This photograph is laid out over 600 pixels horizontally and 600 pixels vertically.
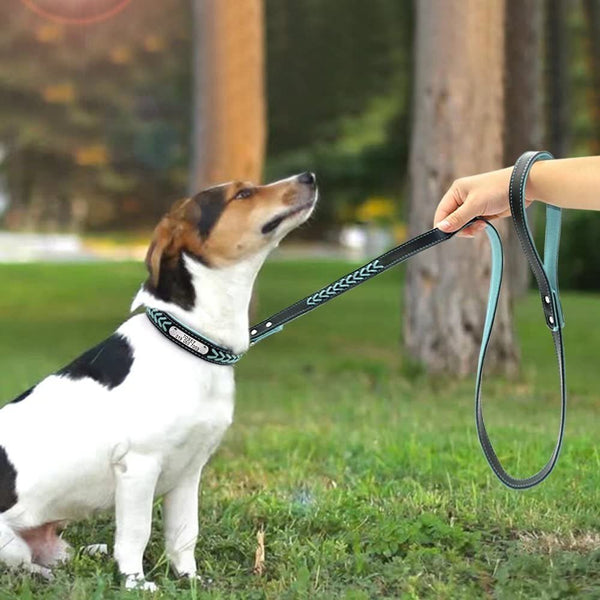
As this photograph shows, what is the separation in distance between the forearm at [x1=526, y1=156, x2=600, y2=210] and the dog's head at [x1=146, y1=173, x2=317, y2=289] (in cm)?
83

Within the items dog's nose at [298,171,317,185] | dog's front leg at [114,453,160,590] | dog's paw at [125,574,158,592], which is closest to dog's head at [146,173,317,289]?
dog's nose at [298,171,317,185]

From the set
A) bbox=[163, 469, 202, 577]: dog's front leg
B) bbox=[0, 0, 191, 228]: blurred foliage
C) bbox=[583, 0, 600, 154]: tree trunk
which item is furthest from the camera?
bbox=[0, 0, 191, 228]: blurred foliage

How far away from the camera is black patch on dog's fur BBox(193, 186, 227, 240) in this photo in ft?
12.7

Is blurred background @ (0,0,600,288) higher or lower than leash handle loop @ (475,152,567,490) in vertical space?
Answer: higher

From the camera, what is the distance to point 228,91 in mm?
13062

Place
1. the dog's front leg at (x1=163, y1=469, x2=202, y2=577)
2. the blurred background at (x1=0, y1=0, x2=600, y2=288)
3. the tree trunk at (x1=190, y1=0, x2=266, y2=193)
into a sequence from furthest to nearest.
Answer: the blurred background at (x1=0, y1=0, x2=600, y2=288), the tree trunk at (x1=190, y1=0, x2=266, y2=193), the dog's front leg at (x1=163, y1=469, x2=202, y2=577)

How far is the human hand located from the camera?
3.89 metres

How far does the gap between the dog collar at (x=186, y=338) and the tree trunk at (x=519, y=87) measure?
40.8 ft

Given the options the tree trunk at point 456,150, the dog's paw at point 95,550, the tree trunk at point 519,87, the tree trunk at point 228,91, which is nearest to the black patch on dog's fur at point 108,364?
the dog's paw at point 95,550

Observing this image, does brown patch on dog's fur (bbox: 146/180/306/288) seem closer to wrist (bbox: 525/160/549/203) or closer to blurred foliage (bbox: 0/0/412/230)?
wrist (bbox: 525/160/549/203)

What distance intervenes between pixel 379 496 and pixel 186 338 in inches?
67.7

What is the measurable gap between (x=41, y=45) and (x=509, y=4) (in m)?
24.0

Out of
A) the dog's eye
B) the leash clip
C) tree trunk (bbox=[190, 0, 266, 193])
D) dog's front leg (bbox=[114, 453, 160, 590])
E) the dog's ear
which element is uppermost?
tree trunk (bbox=[190, 0, 266, 193])

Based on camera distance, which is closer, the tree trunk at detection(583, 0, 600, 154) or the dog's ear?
the dog's ear
